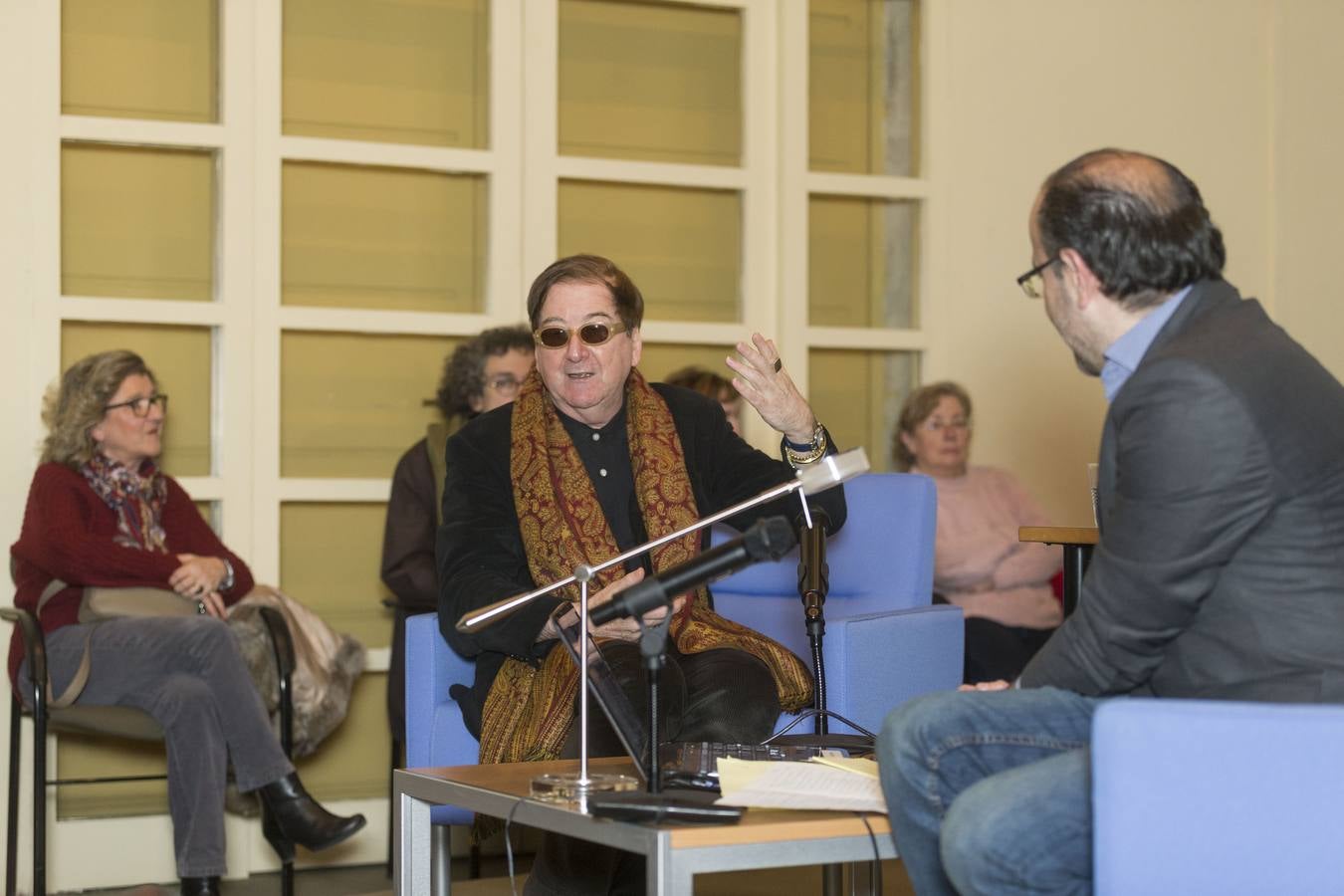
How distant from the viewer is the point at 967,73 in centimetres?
529

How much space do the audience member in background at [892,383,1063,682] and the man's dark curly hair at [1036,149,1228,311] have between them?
2.82 meters

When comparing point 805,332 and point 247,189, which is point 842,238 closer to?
point 805,332

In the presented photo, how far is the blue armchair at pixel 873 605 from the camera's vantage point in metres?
3.25

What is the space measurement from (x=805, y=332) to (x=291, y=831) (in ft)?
7.06

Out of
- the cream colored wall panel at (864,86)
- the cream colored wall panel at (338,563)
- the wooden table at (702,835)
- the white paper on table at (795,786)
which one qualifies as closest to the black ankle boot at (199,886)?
the cream colored wall panel at (338,563)

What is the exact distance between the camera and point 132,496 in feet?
13.8

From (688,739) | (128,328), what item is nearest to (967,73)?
(128,328)

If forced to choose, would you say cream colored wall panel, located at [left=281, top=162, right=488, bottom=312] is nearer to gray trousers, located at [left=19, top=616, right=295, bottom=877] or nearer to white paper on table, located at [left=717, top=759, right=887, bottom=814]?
Result: gray trousers, located at [left=19, top=616, right=295, bottom=877]

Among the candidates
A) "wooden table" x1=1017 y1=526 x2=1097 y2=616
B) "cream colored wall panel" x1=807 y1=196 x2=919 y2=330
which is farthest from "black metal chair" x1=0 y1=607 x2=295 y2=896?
"cream colored wall panel" x1=807 y1=196 x2=919 y2=330

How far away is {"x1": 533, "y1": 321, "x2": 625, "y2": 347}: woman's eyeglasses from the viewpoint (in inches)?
126

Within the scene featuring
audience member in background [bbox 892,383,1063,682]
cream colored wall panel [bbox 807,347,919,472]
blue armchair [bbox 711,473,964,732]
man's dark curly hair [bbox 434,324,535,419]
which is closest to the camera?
blue armchair [bbox 711,473,964,732]

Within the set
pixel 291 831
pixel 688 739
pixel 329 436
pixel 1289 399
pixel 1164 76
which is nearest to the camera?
pixel 1289 399

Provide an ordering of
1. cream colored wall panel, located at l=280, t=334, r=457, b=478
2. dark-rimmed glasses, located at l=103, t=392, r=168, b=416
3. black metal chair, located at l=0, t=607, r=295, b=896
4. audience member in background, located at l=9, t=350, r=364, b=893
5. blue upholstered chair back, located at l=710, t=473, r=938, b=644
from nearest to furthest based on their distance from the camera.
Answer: blue upholstered chair back, located at l=710, t=473, r=938, b=644 → black metal chair, located at l=0, t=607, r=295, b=896 → audience member in background, located at l=9, t=350, r=364, b=893 → dark-rimmed glasses, located at l=103, t=392, r=168, b=416 → cream colored wall panel, located at l=280, t=334, r=457, b=478

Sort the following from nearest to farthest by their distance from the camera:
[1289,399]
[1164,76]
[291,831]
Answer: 1. [1289,399]
2. [291,831]
3. [1164,76]
